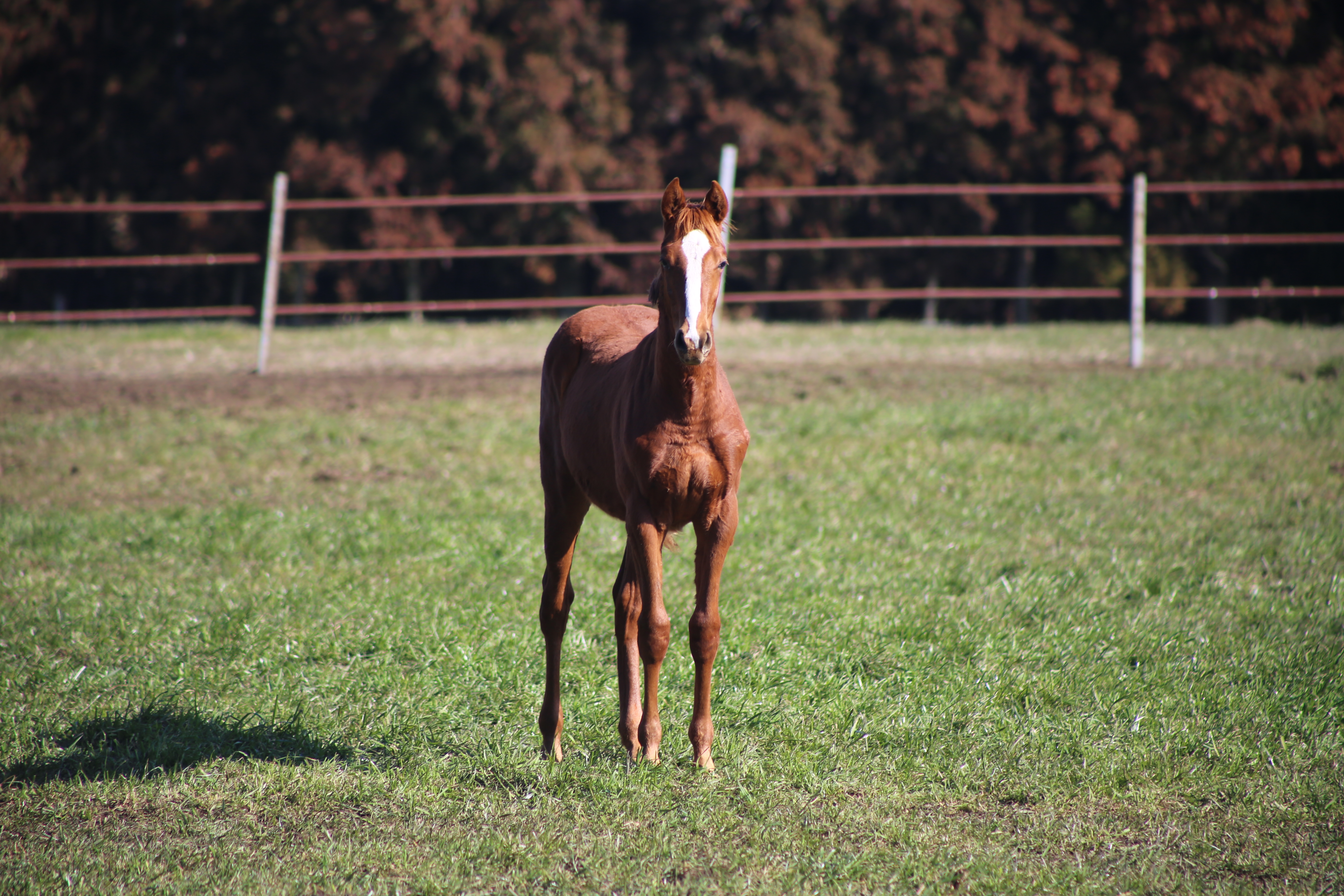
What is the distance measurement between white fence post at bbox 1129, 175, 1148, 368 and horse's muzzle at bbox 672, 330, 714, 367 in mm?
9598

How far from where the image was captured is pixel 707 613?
369 cm

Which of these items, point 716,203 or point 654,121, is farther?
point 654,121

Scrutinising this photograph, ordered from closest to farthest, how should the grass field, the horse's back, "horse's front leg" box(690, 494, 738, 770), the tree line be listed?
the grass field
"horse's front leg" box(690, 494, 738, 770)
the horse's back
the tree line

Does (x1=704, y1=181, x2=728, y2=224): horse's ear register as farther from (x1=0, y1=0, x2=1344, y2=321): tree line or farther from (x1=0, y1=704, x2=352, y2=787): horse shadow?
(x1=0, y1=0, x2=1344, y2=321): tree line

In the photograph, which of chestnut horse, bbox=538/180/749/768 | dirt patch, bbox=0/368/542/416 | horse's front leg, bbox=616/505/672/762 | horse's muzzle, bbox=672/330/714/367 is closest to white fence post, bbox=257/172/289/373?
dirt patch, bbox=0/368/542/416

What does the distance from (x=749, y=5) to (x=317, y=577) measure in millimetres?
18512

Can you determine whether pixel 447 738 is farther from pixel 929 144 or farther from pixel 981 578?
pixel 929 144

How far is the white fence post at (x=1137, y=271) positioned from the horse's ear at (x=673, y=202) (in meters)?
9.35

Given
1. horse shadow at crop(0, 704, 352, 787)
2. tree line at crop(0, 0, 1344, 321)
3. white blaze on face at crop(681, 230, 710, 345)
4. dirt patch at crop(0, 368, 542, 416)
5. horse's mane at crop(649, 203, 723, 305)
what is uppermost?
tree line at crop(0, 0, 1344, 321)

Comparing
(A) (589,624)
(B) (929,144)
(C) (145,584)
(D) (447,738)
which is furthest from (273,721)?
(B) (929,144)

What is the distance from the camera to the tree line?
63.0ft

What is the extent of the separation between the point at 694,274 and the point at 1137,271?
33.1ft

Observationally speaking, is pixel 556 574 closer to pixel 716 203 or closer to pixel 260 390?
pixel 716 203

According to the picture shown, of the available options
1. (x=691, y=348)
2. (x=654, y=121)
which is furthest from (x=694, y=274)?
(x=654, y=121)
